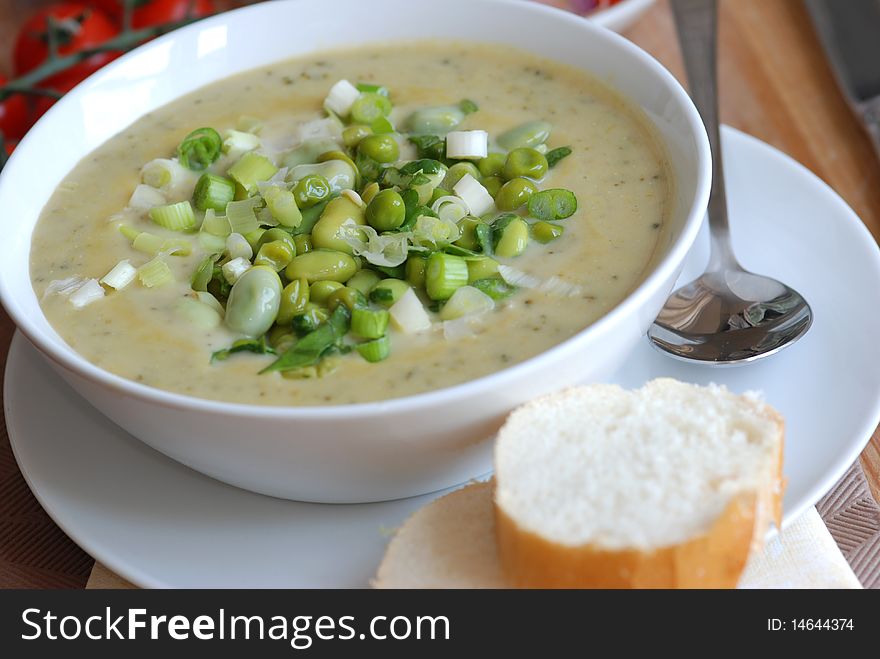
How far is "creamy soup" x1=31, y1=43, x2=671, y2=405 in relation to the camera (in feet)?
7.29

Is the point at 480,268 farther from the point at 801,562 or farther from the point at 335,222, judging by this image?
the point at 801,562

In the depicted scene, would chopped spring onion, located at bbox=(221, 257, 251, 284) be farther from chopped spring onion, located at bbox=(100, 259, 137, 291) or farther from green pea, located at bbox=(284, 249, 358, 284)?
chopped spring onion, located at bbox=(100, 259, 137, 291)

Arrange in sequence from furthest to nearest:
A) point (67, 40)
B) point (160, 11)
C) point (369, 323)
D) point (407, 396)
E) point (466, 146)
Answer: point (160, 11)
point (67, 40)
point (466, 146)
point (369, 323)
point (407, 396)

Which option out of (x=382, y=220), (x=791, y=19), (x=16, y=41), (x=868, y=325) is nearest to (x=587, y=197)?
(x=382, y=220)

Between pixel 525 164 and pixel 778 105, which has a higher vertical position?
pixel 525 164

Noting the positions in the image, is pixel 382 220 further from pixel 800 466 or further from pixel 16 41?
pixel 16 41

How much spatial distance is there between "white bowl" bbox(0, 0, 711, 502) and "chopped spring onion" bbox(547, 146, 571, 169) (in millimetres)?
Result: 262

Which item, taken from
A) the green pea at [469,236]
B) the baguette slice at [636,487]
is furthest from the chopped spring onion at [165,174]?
the baguette slice at [636,487]

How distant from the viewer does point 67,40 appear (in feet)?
13.7

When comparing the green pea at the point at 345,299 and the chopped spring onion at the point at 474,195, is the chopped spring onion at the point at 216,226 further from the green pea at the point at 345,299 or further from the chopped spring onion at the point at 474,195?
the chopped spring onion at the point at 474,195

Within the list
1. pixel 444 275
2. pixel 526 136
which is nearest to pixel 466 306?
pixel 444 275

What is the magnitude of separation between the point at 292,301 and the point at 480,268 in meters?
0.43

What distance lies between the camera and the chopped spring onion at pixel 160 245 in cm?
259

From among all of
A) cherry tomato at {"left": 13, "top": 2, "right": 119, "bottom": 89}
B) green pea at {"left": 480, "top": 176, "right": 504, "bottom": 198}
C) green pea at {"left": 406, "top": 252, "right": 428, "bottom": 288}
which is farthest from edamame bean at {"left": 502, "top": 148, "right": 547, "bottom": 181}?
cherry tomato at {"left": 13, "top": 2, "right": 119, "bottom": 89}
